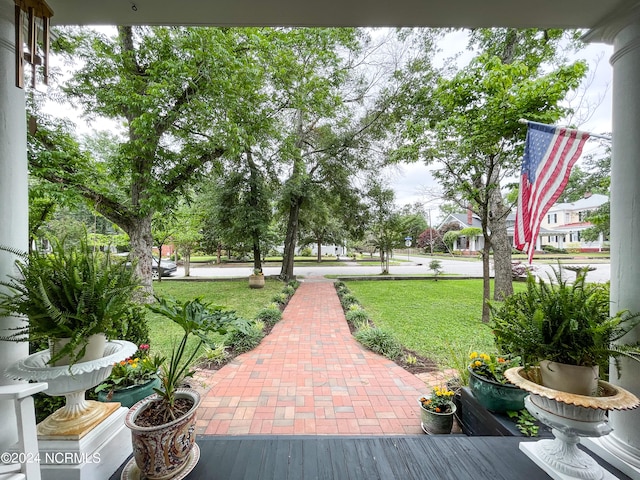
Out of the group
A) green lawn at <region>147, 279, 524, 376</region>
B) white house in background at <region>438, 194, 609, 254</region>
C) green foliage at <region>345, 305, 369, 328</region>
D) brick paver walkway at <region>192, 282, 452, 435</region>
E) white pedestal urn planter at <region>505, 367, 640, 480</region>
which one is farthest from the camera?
white house in background at <region>438, 194, 609, 254</region>

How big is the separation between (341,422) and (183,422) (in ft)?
4.99

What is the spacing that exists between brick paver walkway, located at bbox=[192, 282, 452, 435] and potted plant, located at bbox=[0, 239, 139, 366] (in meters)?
1.51

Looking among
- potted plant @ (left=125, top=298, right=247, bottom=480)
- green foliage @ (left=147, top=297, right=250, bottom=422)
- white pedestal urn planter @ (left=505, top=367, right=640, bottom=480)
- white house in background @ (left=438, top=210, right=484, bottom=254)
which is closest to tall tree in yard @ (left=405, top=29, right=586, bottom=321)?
white pedestal urn planter @ (left=505, top=367, right=640, bottom=480)

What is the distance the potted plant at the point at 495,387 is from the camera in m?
2.00

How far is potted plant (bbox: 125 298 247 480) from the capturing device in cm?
136

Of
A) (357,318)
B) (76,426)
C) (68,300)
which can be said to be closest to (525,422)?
(76,426)

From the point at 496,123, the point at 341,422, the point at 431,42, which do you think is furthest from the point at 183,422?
the point at 431,42

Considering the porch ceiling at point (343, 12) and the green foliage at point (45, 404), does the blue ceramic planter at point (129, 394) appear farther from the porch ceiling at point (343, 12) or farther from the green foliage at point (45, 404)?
the porch ceiling at point (343, 12)

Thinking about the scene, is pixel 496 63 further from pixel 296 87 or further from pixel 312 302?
pixel 312 302

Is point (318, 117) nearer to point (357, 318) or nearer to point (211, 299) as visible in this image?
point (211, 299)

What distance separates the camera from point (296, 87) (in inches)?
282

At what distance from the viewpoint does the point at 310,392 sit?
2.94 metres

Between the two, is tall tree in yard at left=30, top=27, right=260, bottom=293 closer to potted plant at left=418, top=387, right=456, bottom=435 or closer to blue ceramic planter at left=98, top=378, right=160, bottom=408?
blue ceramic planter at left=98, top=378, right=160, bottom=408

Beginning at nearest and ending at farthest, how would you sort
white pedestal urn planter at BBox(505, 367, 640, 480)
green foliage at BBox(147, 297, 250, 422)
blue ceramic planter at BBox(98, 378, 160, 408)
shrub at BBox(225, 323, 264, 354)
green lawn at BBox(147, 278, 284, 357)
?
1. white pedestal urn planter at BBox(505, 367, 640, 480)
2. green foliage at BBox(147, 297, 250, 422)
3. blue ceramic planter at BBox(98, 378, 160, 408)
4. shrub at BBox(225, 323, 264, 354)
5. green lawn at BBox(147, 278, 284, 357)
